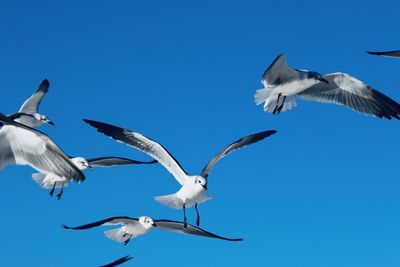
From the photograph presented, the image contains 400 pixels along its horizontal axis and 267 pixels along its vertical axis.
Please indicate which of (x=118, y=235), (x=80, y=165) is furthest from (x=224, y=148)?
(x=80, y=165)

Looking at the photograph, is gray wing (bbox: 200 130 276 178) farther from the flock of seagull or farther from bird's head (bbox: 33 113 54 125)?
bird's head (bbox: 33 113 54 125)

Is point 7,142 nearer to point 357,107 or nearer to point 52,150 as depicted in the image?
point 52,150

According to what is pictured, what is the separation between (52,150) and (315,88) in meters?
6.90

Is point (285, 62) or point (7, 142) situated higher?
point (285, 62)

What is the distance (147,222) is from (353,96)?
186 inches

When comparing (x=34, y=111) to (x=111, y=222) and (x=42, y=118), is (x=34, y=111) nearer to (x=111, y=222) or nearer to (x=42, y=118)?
(x=42, y=118)

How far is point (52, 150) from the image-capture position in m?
8.81

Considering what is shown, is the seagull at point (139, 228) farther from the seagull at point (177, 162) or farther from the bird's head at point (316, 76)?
the bird's head at point (316, 76)

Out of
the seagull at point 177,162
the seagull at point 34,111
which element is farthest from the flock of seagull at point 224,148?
the seagull at point 34,111

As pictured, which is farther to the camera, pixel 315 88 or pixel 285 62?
pixel 315 88

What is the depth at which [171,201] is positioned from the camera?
12055mm

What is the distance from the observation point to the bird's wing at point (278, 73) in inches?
475

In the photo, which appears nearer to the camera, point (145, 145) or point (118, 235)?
point (145, 145)

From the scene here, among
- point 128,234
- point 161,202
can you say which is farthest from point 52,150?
point 128,234
